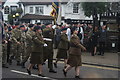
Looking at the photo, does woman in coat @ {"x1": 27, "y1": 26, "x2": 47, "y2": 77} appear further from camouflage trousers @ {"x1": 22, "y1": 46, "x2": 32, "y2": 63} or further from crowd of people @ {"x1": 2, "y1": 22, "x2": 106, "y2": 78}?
camouflage trousers @ {"x1": 22, "y1": 46, "x2": 32, "y2": 63}

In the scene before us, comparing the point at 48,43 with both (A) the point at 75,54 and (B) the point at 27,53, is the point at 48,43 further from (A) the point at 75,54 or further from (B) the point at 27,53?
(A) the point at 75,54

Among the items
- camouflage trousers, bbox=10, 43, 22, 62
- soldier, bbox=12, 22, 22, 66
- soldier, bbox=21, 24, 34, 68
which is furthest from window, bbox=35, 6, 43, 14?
soldier, bbox=21, 24, 34, 68

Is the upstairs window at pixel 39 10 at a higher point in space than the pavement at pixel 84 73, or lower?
higher

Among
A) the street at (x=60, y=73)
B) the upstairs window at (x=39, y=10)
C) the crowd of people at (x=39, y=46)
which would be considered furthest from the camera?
the upstairs window at (x=39, y=10)

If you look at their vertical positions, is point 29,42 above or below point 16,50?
above

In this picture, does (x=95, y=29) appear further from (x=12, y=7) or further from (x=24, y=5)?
(x=12, y=7)

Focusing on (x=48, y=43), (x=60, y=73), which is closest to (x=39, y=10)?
(x=48, y=43)

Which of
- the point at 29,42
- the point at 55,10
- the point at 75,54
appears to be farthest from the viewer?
the point at 55,10

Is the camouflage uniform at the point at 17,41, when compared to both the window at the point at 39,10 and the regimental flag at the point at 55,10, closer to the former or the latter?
the regimental flag at the point at 55,10

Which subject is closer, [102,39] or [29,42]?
[29,42]

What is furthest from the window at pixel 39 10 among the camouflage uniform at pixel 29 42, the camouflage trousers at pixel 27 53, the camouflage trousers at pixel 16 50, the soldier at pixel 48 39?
the soldier at pixel 48 39

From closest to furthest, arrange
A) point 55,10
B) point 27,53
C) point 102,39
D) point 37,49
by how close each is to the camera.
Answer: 1. point 37,49
2. point 27,53
3. point 102,39
4. point 55,10

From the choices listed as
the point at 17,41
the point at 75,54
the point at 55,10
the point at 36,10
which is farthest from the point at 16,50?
the point at 36,10

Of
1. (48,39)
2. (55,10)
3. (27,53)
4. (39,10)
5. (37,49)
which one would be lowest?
(27,53)
